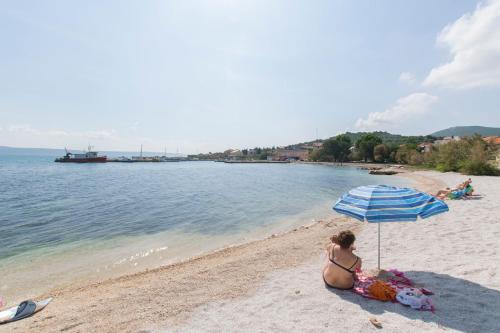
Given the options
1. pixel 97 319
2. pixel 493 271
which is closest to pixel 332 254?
pixel 493 271

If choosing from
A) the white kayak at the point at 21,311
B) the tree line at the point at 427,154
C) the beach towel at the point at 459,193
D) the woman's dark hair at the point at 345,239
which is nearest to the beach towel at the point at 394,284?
the woman's dark hair at the point at 345,239

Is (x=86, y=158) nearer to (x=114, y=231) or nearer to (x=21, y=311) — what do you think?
(x=114, y=231)

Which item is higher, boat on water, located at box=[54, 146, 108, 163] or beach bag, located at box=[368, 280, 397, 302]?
boat on water, located at box=[54, 146, 108, 163]

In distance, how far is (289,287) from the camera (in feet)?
20.0

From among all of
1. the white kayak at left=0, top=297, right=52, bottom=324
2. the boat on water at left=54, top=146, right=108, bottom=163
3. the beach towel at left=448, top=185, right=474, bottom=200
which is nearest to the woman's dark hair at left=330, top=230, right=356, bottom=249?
the white kayak at left=0, top=297, right=52, bottom=324

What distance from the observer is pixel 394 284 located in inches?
223

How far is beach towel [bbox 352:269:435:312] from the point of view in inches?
189

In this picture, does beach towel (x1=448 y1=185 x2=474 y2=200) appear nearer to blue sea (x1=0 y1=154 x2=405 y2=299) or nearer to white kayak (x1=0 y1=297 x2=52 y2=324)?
blue sea (x1=0 y1=154 x2=405 y2=299)

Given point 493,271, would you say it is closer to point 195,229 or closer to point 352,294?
point 352,294

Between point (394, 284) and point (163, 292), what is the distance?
196 inches

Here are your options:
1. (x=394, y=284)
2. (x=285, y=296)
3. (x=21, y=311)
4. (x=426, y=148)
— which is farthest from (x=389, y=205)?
(x=426, y=148)

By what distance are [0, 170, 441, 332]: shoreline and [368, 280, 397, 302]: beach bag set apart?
239cm

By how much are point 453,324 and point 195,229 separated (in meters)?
12.2

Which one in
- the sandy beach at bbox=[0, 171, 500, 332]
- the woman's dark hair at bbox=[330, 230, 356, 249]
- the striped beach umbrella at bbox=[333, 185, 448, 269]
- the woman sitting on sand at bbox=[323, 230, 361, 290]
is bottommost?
the sandy beach at bbox=[0, 171, 500, 332]
